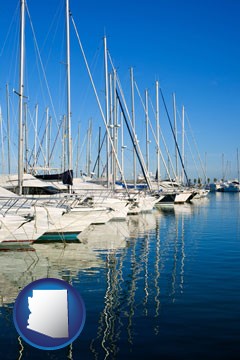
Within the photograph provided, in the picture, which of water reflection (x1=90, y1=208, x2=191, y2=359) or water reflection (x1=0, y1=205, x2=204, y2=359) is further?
water reflection (x1=0, y1=205, x2=204, y2=359)

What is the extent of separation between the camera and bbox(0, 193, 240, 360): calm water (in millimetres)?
7535

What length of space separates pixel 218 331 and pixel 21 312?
486cm

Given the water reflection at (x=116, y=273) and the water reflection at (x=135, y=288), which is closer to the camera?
the water reflection at (x=135, y=288)

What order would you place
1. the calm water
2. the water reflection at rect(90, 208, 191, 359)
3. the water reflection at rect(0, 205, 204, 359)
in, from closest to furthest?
the calm water, the water reflection at rect(90, 208, 191, 359), the water reflection at rect(0, 205, 204, 359)

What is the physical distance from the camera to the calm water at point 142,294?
297 inches

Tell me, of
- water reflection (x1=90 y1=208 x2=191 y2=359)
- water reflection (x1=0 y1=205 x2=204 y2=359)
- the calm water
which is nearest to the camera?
the calm water

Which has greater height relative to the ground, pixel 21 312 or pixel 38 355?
pixel 21 312

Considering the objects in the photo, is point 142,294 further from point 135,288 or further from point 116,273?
→ point 116,273

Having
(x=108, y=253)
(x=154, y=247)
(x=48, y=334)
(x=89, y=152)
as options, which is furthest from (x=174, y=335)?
(x=89, y=152)

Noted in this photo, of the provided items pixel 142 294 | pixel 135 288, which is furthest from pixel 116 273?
pixel 142 294

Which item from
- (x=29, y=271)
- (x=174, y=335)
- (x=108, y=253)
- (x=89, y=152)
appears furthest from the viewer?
(x=89, y=152)

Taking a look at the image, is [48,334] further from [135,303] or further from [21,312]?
[135,303]

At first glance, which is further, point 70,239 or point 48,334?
point 70,239

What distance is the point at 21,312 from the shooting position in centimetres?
476
